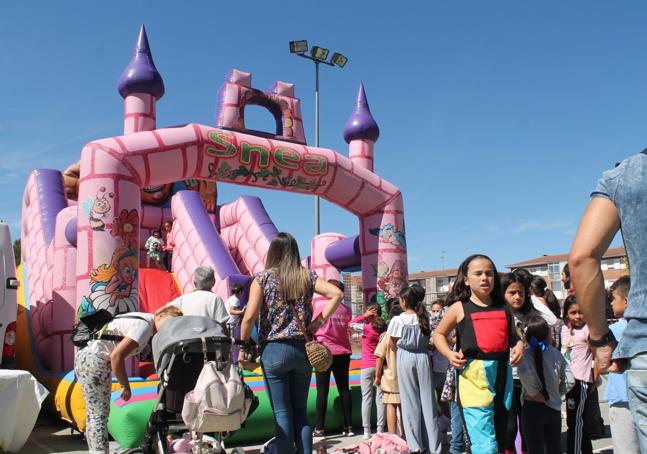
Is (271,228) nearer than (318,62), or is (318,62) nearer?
(271,228)

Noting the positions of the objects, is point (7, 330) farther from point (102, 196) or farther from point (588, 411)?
point (588, 411)

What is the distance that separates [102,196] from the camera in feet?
22.7

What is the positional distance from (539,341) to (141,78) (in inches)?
263

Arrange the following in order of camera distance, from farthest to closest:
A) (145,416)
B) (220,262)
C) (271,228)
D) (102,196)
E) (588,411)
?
(271,228), (220,262), (102,196), (145,416), (588,411)

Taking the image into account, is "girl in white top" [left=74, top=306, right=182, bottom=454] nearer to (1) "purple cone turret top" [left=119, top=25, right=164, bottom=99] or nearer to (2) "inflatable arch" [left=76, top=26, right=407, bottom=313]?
(2) "inflatable arch" [left=76, top=26, right=407, bottom=313]

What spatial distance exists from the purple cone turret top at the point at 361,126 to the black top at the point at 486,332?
6.89m

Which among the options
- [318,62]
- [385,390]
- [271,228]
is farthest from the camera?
[318,62]

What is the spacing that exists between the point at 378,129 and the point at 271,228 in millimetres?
2707

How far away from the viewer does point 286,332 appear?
3.71 meters

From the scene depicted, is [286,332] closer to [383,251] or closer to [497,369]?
[497,369]

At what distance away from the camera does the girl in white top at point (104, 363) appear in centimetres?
392

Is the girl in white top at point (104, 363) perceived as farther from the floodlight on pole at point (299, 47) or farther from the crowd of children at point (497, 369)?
the floodlight on pole at point (299, 47)

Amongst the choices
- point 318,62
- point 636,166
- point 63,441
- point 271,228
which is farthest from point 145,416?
point 318,62

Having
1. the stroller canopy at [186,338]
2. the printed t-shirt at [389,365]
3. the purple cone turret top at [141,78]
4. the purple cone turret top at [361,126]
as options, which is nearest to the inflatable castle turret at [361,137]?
the purple cone turret top at [361,126]
